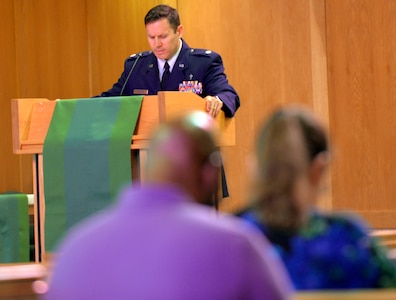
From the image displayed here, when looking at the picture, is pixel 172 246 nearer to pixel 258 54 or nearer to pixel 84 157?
pixel 84 157

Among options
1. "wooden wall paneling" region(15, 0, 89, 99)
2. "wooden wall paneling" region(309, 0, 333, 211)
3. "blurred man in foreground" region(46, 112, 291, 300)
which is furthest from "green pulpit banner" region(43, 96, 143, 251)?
"wooden wall paneling" region(15, 0, 89, 99)

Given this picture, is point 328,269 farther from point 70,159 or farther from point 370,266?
point 70,159

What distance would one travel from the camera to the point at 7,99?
8.03 meters

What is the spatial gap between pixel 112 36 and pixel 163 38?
2949mm

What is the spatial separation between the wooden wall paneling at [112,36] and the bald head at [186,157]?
6616 millimetres

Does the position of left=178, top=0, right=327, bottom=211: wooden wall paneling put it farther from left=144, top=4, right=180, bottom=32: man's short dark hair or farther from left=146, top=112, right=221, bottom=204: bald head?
left=146, top=112, right=221, bottom=204: bald head

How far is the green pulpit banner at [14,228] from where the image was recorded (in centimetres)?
605

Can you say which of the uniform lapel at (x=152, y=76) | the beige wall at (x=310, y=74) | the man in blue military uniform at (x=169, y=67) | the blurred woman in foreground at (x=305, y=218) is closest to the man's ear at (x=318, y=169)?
the blurred woman in foreground at (x=305, y=218)

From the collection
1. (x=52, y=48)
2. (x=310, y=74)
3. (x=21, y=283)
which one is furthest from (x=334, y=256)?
(x=52, y=48)

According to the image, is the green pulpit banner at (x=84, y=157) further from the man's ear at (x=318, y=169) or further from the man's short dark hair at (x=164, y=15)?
the man's ear at (x=318, y=169)

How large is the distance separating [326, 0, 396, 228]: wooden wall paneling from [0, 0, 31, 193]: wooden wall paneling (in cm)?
282

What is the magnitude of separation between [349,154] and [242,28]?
4.20 feet

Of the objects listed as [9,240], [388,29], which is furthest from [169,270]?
[388,29]

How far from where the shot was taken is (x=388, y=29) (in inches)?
262
